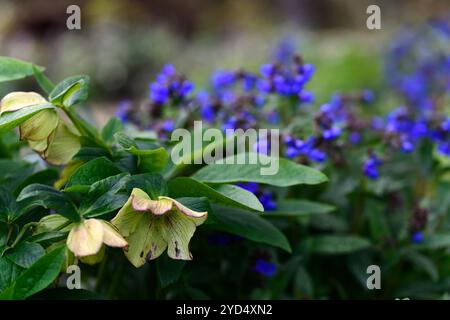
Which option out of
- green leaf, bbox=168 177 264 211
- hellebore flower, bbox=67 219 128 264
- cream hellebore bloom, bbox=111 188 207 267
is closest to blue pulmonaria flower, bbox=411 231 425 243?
green leaf, bbox=168 177 264 211

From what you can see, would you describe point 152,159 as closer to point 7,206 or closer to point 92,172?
point 92,172

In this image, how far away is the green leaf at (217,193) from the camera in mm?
1100

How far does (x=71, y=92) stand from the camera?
3.79ft

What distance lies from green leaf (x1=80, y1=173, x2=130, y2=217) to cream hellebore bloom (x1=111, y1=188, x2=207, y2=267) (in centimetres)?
3

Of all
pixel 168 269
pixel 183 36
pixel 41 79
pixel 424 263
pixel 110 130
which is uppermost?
pixel 183 36

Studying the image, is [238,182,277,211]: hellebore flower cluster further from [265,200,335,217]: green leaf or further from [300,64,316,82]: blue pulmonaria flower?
[300,64,316,82]: blue pulmonaria flower

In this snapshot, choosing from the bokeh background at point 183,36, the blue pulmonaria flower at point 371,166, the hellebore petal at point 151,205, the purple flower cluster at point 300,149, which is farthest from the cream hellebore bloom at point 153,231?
the bokeh background at point 183,36

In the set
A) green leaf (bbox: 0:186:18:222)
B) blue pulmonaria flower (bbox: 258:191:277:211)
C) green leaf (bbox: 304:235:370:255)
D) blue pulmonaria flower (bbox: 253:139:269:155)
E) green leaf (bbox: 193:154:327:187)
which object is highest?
blue pulmonaria flower (bbox: 253:139:269:155)

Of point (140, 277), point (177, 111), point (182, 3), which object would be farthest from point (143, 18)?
point (140, 277)

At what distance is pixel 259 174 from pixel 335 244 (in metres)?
0.41

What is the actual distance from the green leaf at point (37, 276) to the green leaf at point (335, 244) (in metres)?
0.70

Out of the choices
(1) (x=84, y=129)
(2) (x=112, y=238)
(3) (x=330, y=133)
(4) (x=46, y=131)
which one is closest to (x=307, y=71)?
(3) (x=330, y=133)

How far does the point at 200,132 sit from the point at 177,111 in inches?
20.2

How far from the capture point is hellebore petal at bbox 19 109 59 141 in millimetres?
1148
